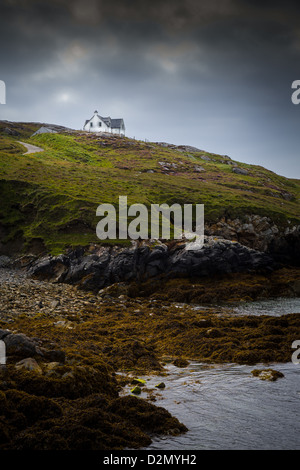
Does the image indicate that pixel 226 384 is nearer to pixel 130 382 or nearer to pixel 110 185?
pixel 130 382

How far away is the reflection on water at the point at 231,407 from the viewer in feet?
29.1

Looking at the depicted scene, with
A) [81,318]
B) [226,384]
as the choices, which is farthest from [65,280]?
[226,384]

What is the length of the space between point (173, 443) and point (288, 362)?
8960 millimetres

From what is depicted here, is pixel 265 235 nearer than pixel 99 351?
No

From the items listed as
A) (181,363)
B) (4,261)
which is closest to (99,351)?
(181,363)

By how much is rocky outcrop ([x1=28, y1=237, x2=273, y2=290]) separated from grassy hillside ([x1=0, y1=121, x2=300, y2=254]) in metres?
2.93

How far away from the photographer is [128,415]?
990 centimetres

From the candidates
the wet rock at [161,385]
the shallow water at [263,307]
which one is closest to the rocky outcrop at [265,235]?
the shallow water at [263,307]

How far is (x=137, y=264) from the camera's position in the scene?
123 ft

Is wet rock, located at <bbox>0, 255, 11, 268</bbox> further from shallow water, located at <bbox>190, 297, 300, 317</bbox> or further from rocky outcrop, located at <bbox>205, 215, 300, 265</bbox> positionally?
rocky outcrop, located at <bbox>205, 215, 300, 265</bbox>

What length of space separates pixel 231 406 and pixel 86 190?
161 ft

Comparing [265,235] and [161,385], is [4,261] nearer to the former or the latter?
[161,385]

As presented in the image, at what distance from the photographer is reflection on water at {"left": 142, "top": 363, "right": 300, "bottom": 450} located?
349 inches

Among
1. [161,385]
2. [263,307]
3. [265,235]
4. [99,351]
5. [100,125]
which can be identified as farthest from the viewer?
[100,125]
